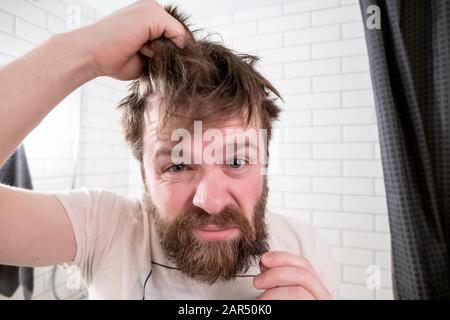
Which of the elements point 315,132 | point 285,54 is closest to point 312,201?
point 315,132

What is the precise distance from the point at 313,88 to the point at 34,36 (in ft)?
4.32

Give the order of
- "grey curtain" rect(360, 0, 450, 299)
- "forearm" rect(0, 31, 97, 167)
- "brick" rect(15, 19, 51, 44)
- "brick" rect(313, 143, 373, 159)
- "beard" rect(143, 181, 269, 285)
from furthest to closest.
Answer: "brick" rect(313, 143, 373, 159), "brick" rect(15, 19, 51, 44), "grey curtain" rect(360, 0, 450, 299), "beard" rect(143, 181, 269, 285), "forearm" rect(0, 31, 97, 167)

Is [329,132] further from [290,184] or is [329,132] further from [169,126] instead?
[169,126]

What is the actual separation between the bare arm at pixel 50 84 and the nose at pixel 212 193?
281mm

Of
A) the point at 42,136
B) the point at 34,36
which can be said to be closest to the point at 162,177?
the point at 42,136

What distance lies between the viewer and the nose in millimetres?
562

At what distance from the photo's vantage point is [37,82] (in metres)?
0.51

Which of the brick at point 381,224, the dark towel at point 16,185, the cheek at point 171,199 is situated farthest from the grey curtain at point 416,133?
the dark towel at point 16,185

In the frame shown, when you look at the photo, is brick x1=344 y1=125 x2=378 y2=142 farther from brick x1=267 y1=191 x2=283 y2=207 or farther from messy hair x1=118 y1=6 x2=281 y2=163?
messy hair x1=118 y1=6 x2=281 y2=163

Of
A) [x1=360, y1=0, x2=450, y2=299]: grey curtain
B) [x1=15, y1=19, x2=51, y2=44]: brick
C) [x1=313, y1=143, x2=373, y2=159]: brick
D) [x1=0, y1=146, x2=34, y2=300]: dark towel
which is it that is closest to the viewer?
[x1=360, y1=0, x2=450, y2=299]: grey curtain

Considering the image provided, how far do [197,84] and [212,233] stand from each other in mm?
315

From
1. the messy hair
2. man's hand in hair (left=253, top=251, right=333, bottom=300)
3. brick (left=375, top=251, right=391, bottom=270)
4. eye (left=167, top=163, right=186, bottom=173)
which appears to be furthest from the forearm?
brick (left=375, top=251, right=391, bottom=270)

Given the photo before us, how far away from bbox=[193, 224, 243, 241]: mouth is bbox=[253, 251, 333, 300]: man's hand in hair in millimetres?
100

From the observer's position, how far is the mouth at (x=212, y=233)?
0.59m
